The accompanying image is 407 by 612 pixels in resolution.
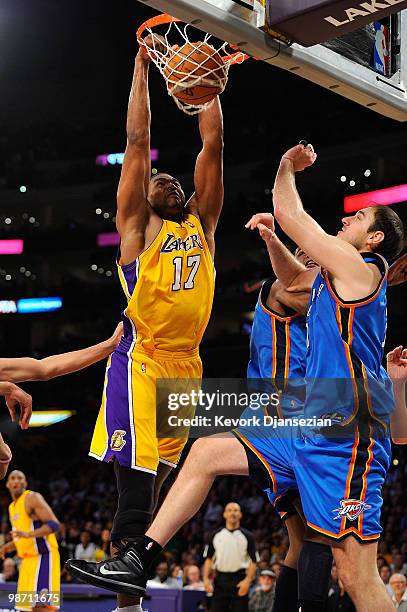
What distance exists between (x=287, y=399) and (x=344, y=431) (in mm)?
886

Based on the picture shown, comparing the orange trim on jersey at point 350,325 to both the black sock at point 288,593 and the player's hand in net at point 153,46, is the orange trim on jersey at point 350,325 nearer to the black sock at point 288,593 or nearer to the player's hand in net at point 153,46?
the black sock at point 288,593

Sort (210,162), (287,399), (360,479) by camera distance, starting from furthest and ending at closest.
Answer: (210,162) → (287,399) → (360,479)

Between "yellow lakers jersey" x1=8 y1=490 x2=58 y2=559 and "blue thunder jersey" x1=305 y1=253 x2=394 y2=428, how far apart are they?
18.8 feet

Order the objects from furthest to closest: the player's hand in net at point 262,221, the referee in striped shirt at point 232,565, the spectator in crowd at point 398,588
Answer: the referee in striped shirt at point 232,565, the spectator in crowd at point 398,588, the player's hand in net at point 262,221

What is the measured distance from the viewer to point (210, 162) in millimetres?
5477

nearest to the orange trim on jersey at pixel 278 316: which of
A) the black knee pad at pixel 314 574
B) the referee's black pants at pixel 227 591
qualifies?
the black knee pad at pixel 314 574

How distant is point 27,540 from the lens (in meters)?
9.34

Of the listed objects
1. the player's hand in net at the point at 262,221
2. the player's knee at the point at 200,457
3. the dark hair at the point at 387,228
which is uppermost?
the player's hand in net at the point at 262,221

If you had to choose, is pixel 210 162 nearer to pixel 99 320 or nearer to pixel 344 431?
pixel 344 431

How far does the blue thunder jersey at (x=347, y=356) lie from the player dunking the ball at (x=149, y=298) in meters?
1.14

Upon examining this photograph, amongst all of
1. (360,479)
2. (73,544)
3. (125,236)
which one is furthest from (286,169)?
(73,544)

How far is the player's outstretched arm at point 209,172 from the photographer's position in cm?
548

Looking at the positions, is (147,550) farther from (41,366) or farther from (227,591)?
(227,591)

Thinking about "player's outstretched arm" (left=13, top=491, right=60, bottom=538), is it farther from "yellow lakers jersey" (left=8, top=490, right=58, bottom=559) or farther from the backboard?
the backboard
